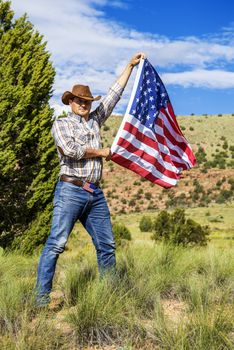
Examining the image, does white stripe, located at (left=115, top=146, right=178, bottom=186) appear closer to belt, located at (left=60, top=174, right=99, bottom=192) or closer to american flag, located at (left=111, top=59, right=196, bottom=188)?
american flag, located at (left=111, top=59, right=196, bottom=188)

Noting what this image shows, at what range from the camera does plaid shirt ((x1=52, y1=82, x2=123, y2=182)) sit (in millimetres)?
4996

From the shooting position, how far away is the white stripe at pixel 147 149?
596 centimetres

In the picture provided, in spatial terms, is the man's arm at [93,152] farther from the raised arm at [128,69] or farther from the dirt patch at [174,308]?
the dirt patch at [174,308]

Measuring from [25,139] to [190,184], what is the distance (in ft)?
145

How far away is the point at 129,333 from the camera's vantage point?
425 centimetres

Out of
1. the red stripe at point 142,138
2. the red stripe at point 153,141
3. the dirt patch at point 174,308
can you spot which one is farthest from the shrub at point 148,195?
the dirt patch at point 174,308

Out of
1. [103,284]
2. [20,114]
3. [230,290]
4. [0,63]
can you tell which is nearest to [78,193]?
[103,284]

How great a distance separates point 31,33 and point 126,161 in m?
6.90

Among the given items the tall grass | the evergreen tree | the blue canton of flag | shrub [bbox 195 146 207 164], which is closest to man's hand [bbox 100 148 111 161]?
the blue canton of flag

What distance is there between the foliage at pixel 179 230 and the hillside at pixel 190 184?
24.4 metres

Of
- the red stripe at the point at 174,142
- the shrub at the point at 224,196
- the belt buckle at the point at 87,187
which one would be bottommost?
the shrub at the point at 224,196

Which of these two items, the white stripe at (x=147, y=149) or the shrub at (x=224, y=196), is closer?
the white stripe at (x=147, y=149)

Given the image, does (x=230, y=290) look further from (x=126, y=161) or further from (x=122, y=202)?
(x=122, y=202)

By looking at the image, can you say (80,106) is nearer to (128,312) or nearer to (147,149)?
(147,149)
